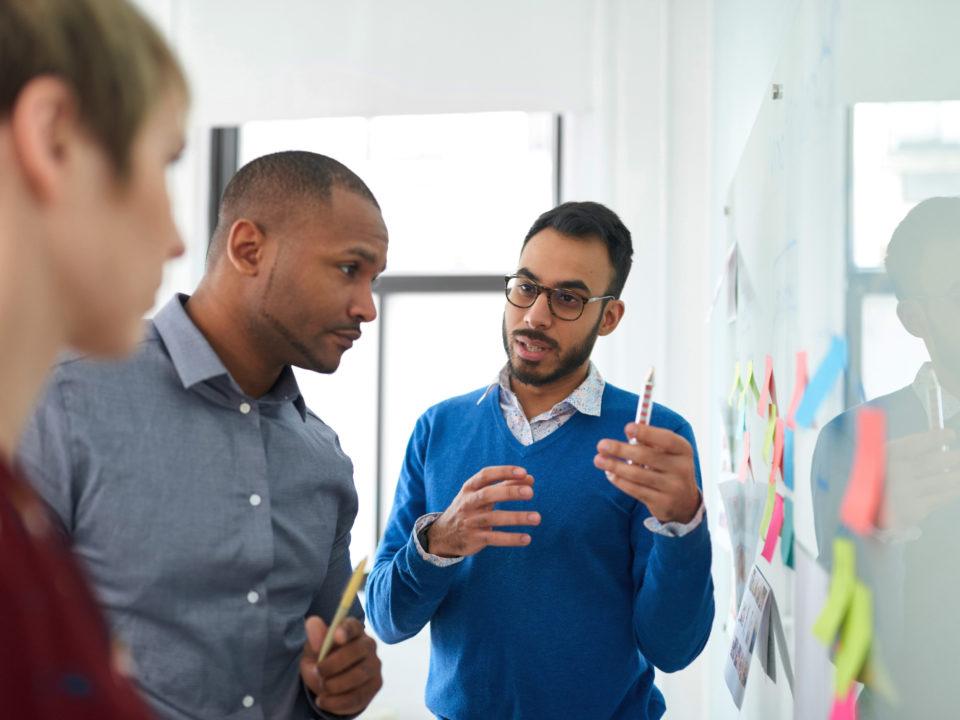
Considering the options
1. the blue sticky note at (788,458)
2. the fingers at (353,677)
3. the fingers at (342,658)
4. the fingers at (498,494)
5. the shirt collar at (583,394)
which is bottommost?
the fingers at (353,677)

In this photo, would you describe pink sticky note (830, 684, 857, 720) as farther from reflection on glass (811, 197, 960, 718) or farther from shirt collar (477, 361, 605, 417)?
shirt collar (477, 361, 605, 417)

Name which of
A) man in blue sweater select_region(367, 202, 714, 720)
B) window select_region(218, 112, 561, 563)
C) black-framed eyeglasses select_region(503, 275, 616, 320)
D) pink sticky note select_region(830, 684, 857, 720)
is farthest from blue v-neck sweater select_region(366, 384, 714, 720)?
window select_region(218, 112, 561, 563)

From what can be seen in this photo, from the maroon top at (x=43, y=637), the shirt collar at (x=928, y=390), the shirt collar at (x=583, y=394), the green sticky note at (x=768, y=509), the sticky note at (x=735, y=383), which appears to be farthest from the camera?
the sticky note at (x=735, y=383)

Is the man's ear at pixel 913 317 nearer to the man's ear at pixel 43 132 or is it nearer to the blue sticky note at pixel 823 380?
the blue sticky note at pixel 823 380

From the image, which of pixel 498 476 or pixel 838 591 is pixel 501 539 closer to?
pixel 498 476

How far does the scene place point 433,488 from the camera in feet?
5.76

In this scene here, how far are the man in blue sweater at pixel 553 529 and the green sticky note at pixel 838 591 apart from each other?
0.36 metres

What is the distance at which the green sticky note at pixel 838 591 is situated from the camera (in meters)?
0.98

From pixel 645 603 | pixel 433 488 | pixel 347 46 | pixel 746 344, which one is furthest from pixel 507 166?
pixel 645 603

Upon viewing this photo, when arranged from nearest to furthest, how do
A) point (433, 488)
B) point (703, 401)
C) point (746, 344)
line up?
point (433, 488) → point (746, 344) → point (703, 401)

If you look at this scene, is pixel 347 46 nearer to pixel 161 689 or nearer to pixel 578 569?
pixel 578 569

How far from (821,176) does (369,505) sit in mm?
2652

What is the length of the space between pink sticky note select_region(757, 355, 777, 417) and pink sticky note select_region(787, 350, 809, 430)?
0.64 ft

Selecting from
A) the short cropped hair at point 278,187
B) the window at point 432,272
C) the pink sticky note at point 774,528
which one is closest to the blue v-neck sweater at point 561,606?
the pink sticky note at point 774,528
